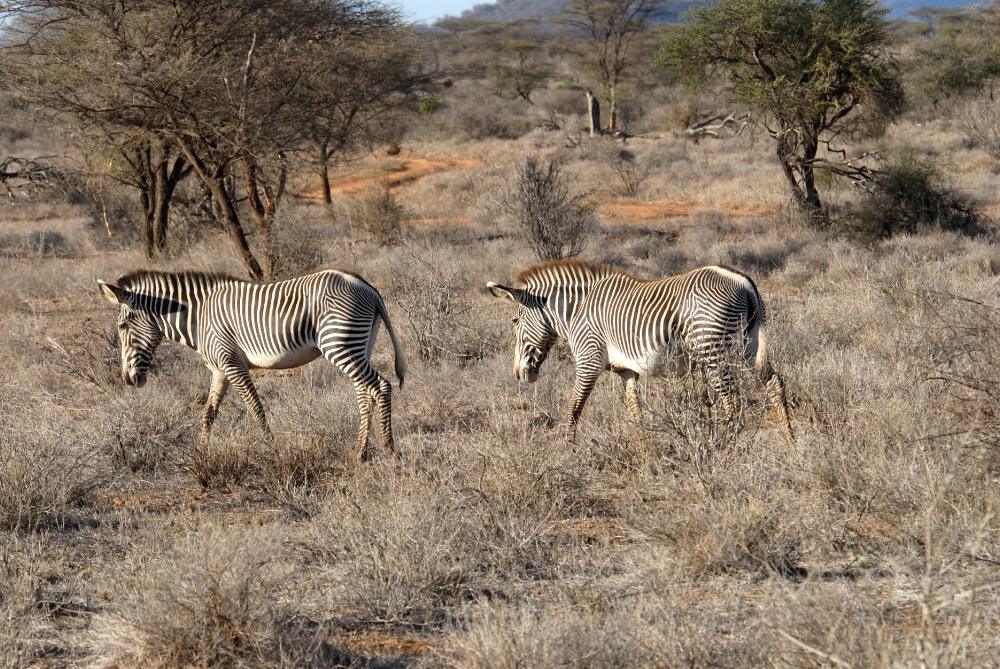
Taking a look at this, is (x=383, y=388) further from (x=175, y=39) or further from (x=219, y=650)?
(x=175, y=39)

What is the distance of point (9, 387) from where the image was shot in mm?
8164

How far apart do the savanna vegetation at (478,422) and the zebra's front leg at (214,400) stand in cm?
15

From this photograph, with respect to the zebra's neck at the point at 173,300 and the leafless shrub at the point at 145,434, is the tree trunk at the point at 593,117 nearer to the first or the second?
the zebra's neck at the point at 173,300

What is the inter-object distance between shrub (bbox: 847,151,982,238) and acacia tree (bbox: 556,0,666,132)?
75.3ft

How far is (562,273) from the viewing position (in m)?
7.35

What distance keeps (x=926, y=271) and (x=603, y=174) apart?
13.3m

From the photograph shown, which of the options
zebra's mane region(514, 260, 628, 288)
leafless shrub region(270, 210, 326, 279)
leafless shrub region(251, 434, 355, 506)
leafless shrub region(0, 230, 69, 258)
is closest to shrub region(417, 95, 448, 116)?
leafless shrub region(0, 230, 69, 258)

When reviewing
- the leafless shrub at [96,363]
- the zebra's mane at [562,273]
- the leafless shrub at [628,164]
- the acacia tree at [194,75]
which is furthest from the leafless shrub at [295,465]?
the leafless shrub at [628,164]

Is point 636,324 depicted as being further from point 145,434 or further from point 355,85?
point 355,85

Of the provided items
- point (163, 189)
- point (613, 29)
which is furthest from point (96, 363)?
point (613, 29)

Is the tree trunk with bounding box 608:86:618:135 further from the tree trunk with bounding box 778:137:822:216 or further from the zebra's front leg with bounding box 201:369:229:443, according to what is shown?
the zebra's front leg with bounding box 201:369:229:443

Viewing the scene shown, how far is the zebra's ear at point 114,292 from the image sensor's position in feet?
23.5

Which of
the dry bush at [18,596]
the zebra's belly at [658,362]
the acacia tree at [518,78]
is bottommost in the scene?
the dry bush at [18,596]

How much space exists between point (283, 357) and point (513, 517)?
2.92 meters
